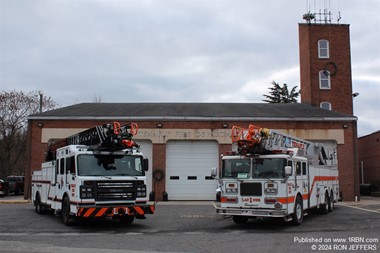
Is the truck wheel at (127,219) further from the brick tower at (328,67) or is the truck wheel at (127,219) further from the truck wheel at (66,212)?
the brick tower at (328,67)

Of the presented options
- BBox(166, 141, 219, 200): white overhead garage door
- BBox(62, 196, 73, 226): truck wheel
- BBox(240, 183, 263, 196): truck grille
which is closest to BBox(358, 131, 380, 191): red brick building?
BBox(166, 141, 219, 200): white overhead garage door

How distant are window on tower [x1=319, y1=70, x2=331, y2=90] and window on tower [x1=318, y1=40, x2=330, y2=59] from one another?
129 cm

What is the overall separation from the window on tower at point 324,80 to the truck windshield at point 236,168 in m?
21.5

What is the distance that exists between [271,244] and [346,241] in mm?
1895

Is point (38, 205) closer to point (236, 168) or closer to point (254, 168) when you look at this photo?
point (236, 168)

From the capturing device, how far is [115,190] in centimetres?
1313

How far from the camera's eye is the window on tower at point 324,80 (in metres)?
33.0

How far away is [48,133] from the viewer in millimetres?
26172

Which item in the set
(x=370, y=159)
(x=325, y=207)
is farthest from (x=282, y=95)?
(x=325, y=207)

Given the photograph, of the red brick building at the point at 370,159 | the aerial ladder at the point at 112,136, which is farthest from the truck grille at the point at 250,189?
the red brick building at the point at 370,159

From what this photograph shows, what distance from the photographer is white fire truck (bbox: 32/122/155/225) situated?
12852mm

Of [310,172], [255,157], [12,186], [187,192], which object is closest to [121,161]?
[255,157]

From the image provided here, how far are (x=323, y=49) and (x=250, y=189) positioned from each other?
2350 centimetres

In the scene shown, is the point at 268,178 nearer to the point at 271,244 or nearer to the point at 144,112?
the point at 271,244
